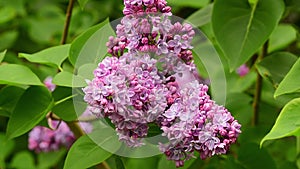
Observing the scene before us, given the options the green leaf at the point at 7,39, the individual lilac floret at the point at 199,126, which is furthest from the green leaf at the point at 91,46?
the green leaf at the point at 7,39

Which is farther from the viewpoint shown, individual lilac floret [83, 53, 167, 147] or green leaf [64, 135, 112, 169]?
green leaf [64, 135, 112, 169]

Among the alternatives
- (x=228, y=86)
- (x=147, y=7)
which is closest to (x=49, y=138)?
(x=228, y=86)

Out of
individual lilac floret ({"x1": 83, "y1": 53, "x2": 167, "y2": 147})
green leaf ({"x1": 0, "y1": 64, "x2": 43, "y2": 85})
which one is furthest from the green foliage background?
individual lilac floret ({"x1": 83, "y1": 53, "x2": 167, "y2": 147})

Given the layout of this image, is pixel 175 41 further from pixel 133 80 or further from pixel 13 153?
pixel 13 153

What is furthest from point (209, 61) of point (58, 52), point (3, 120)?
point (3, 120)

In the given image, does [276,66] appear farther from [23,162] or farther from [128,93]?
[23,162]

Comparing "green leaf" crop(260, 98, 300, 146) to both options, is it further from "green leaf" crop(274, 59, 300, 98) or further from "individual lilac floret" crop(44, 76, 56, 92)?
"individual lilac floret" crop(44, 76, 56, 92)
